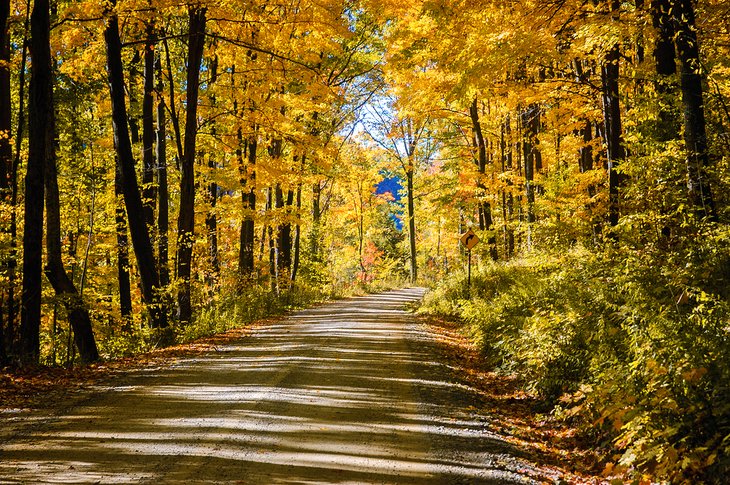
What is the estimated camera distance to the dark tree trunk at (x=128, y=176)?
41.9 ft

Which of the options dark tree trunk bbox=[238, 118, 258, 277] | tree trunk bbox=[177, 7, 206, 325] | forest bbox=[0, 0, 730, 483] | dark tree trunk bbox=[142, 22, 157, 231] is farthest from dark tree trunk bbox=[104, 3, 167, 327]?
dark tree trunk bbox=[238, 118, 258, 277]

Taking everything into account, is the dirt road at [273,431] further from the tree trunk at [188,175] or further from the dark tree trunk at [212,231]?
the dark tree trunk at [212,231]

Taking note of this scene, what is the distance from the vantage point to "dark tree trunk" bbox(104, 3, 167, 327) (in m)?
12.8

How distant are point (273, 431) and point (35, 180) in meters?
6.95

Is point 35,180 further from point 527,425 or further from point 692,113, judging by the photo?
point 692,113

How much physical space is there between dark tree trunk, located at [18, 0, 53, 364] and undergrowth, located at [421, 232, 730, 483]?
8821mm

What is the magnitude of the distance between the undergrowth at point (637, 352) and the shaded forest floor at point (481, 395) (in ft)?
0.77

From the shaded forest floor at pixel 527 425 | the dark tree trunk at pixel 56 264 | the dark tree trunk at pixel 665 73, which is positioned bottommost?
the shaded forest floor at pixel 527 425

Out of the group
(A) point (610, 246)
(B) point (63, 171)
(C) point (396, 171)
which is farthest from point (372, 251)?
(A) point (610, 246)

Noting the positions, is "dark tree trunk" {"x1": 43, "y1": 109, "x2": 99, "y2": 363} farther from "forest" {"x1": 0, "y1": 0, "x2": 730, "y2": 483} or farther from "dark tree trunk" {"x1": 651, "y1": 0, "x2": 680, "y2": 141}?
"dark tree trunk" {"x1": 651, "y1": 0, "x2": 680, "y2": 141}

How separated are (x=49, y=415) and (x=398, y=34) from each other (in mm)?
12799

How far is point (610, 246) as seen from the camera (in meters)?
10.5

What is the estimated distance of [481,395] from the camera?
8.55 metres

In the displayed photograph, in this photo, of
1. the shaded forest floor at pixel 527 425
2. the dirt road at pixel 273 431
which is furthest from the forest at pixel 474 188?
the dirt road at pixel 273 431
